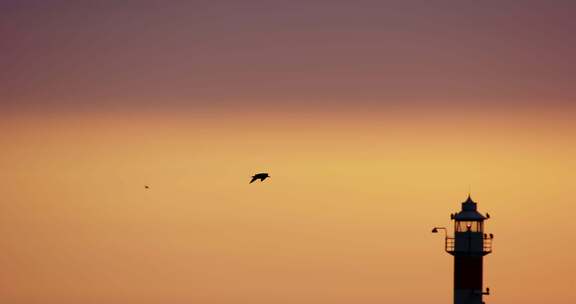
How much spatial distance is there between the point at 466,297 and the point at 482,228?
12.3ft

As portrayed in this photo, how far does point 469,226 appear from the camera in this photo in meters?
130

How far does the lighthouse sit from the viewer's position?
128500mm

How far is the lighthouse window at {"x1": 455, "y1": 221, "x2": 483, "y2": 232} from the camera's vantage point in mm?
130262

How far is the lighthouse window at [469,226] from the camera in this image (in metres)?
130

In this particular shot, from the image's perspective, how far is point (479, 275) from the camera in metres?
129

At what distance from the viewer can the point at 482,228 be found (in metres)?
130

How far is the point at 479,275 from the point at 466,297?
3.89ft

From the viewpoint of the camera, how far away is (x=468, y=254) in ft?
424

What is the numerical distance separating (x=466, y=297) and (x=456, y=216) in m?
4.27

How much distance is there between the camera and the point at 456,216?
429 feet

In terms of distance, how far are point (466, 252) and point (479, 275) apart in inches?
52.6

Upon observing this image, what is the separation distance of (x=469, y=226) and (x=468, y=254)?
1.78 meters

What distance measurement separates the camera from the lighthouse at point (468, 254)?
128 metres
